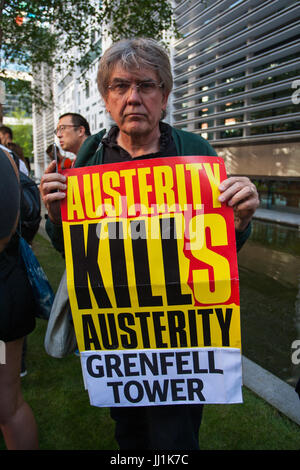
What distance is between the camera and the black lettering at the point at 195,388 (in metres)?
1.39

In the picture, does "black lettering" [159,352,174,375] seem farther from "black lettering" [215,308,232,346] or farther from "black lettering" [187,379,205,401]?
"black lettering" [215,308,232,346]

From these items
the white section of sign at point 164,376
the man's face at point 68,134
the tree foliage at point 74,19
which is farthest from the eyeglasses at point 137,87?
the tree foliage at point 74,19

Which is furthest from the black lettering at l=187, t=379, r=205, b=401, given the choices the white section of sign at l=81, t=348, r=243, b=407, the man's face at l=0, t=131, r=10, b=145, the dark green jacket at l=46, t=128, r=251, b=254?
the man's face at l=0, t=131, r=10, b=145

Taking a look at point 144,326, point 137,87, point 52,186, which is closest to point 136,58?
point 137,87

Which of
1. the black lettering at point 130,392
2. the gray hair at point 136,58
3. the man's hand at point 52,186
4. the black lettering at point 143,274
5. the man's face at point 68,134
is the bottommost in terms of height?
the black lettering at point 130,392

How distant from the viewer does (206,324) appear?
1357 mm

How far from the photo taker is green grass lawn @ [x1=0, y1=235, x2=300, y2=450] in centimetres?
212

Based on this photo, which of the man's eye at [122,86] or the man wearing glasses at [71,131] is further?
the man wearing glasses at [71,131]

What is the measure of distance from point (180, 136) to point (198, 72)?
63.5 ft

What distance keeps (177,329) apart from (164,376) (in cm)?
21

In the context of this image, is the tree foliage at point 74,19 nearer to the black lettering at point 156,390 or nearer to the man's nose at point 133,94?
the man's nose at point 133,94

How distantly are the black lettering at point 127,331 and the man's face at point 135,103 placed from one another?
2.54 feet
